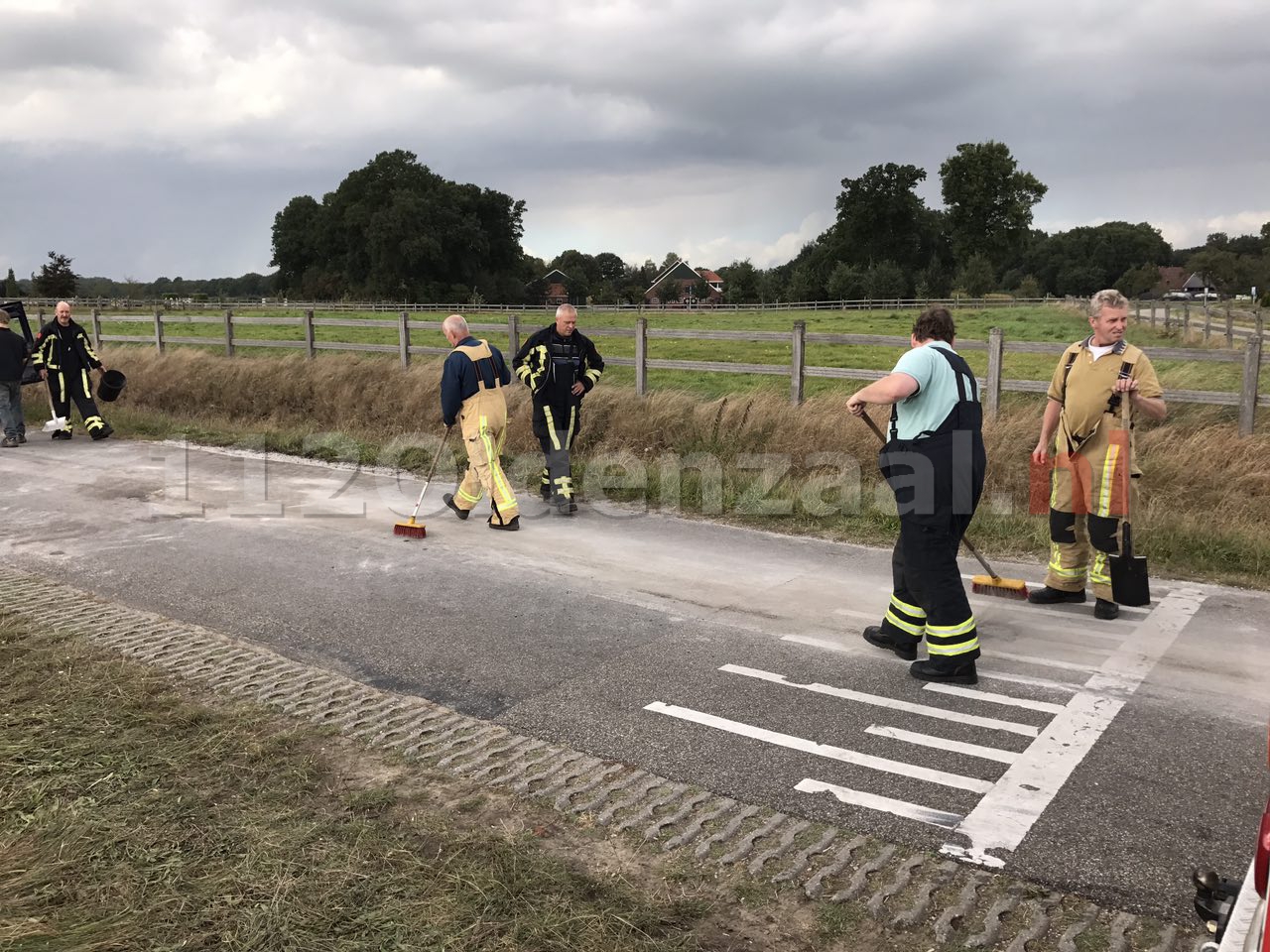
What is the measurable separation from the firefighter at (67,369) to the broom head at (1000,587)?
41.2 feet

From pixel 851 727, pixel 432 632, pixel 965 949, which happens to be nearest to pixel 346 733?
pixel 432 632

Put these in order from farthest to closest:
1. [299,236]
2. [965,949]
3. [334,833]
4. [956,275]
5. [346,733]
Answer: [299,236] < [956,275] < [346,733] < [334,833] < [965,949]

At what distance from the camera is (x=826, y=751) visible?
439cm

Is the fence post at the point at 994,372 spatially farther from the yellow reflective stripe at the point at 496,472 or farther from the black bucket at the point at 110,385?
the black bucket at the point at 110,385

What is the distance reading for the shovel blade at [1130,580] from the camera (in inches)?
232

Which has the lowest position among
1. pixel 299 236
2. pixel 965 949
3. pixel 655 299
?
pixel 965 949

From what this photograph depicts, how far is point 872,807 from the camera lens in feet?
12.8

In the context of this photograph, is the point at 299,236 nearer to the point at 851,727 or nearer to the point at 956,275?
the point at 956,275

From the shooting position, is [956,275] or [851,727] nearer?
[851,727]

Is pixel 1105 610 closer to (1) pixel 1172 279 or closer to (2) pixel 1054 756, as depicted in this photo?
(2) pixel 1054 756

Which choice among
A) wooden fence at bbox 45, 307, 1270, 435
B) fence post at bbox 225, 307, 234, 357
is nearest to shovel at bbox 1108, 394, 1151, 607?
wooden fence at bbox 45, 307, 1270, 435

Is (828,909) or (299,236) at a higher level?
(299,236)

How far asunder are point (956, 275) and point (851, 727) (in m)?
88.0

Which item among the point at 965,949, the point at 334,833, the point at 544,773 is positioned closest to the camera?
the point at 965,949
